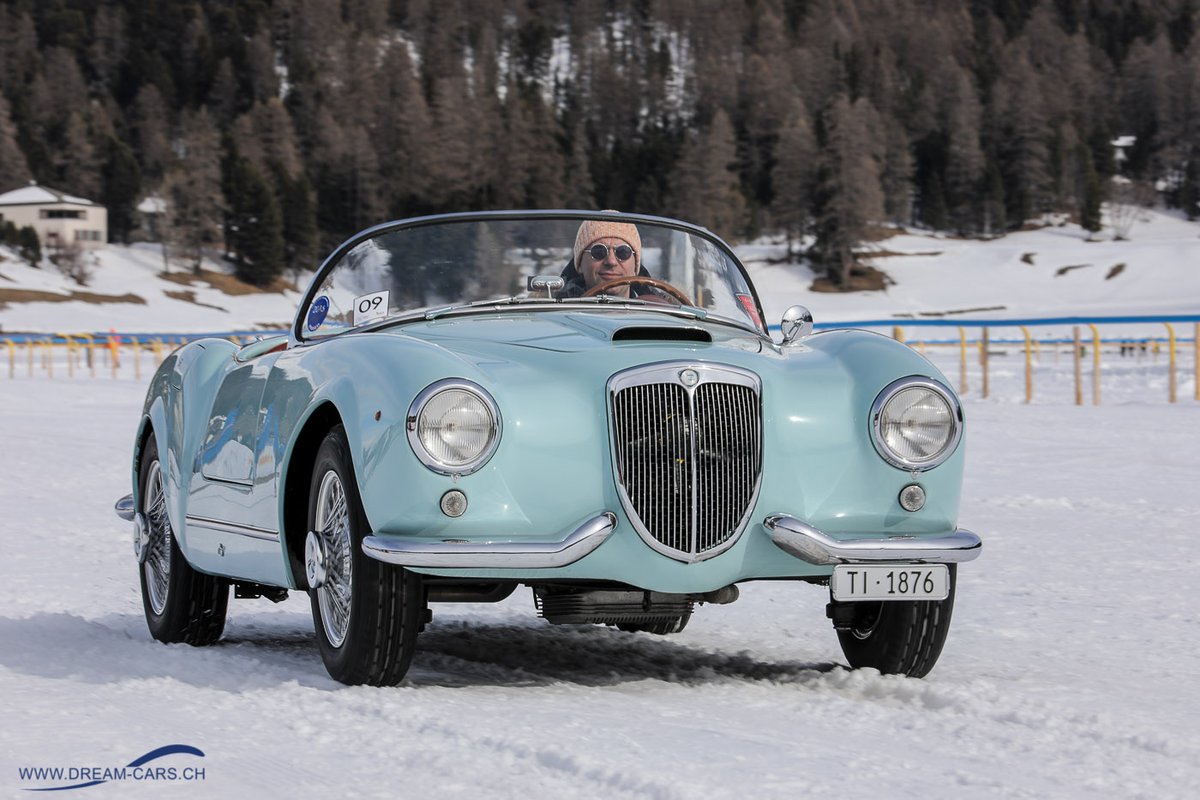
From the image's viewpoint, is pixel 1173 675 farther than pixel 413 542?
Result: Yes

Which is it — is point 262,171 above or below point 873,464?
above

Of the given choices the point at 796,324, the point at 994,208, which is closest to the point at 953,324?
the point at 796,324

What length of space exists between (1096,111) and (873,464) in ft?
617

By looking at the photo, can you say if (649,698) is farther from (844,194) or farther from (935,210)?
(935,210)

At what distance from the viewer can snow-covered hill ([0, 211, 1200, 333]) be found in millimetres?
93644

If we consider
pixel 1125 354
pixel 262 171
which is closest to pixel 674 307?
pixel 1125 354

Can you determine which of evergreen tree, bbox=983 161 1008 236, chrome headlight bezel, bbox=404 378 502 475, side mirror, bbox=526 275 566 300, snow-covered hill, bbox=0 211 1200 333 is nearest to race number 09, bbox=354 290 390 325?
side mirror, bbox=526 275 566 300

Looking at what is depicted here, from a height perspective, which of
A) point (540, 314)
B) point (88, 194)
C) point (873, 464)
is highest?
point (88, 194)

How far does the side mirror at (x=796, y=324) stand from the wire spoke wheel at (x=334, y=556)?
1.78 meters

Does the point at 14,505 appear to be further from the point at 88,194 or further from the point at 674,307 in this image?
the point at 88,194

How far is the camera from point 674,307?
630 cm

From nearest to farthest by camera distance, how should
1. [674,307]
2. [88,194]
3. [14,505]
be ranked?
[674,307] < [14,505] < [88,194]

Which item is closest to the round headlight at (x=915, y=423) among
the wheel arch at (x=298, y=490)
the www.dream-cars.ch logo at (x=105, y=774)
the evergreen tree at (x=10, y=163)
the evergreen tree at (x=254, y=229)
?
the wheel arch at (x=298, y=490)

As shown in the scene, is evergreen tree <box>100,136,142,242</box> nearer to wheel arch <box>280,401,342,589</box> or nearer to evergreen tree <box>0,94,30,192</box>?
evergreen tree <box>0,94,30,192</box>
